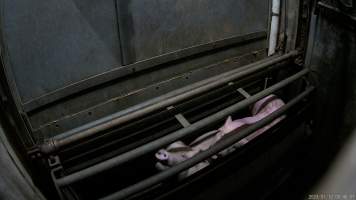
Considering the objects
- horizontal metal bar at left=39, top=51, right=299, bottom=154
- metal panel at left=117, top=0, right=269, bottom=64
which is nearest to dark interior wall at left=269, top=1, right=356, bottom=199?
horizontal metal bar at left=39, top=51, right=299, bottom=154

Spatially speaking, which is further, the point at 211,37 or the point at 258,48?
the point at 258,48

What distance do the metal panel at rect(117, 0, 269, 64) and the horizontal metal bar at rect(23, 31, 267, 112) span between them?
39mm

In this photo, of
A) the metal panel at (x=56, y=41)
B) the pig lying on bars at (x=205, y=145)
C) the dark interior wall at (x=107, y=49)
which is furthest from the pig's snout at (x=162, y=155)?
the metal panel at (x=56, y=41)

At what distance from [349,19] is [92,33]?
1772mm

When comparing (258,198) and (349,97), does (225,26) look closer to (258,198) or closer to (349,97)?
(349,97)

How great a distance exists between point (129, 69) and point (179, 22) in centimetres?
58

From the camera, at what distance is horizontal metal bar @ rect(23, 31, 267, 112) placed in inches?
82.8

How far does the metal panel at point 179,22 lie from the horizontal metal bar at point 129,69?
0.04m

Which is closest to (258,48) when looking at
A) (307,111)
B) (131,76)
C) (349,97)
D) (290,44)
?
(290,44)

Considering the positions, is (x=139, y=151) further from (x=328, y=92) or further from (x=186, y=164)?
(x=328, y=92)

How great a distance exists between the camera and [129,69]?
240 centimetres

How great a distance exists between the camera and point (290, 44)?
2715mm

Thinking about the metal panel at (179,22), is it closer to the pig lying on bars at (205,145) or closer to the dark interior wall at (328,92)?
the dark interior wall at (328,92)

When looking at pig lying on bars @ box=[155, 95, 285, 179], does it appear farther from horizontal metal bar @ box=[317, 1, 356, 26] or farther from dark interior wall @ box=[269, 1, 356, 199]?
horizontal metal bar @ box=[317, 1, 356, 26]
